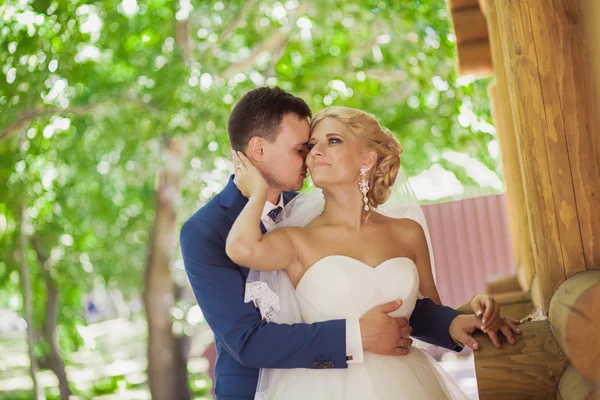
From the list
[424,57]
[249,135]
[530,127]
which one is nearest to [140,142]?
[424,57]

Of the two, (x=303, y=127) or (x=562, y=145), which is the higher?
(x=303, y=127)

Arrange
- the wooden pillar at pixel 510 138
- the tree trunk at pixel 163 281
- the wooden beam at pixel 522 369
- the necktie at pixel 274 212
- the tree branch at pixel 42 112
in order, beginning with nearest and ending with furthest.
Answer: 1. the wooden beam at pixel 522 369
2. the necktie at pixel 274 212
3. the wooden pillar at pixel 510 138
4. the tree branch at pixel 42 112
5. the tree trunk at pixel 163 281

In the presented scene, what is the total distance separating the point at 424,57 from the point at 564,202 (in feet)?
19.5

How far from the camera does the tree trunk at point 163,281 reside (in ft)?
30.8

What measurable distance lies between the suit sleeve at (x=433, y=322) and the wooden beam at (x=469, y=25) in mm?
2847

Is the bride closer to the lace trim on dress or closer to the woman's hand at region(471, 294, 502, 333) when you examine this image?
the lace trim on dress

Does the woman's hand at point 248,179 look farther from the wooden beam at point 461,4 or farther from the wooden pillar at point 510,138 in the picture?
the wooden beam at point 461,4

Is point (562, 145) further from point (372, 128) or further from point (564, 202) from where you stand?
point (372, 128)

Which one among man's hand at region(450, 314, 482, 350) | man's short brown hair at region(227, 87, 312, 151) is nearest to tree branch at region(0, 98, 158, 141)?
man's short brown hair at region(227, 87, 312, 151)

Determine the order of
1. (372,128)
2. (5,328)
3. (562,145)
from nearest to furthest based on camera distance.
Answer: (562,145) < (372,128) < (5,328)

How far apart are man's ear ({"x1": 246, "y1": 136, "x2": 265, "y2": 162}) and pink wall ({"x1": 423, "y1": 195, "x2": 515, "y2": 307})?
841 cm

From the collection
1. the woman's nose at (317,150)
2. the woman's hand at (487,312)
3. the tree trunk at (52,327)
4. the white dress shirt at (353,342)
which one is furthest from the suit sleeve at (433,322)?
the tree trunk at (52,327)

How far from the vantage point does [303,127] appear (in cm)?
261

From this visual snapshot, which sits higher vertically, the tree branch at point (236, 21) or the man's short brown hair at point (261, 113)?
the tree branch at point (236, 21)
